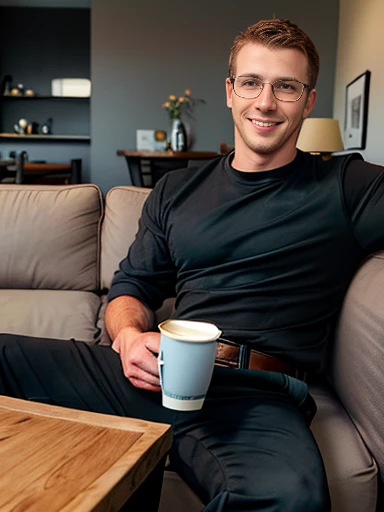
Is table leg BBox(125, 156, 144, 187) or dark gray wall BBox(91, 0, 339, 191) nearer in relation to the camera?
table leg BBox(125, 156, 144, 187)

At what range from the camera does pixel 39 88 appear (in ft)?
25.4

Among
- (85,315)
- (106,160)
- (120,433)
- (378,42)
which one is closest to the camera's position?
(120,433)

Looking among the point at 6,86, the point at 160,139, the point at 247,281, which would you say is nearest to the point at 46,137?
the point at 6,86

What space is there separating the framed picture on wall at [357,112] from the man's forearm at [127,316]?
135 inches

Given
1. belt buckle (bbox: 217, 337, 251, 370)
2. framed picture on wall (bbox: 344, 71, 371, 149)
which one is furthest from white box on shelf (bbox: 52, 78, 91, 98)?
belt buckle (bbox: 217, 337, 251, 370)

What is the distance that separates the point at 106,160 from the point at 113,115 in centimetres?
47

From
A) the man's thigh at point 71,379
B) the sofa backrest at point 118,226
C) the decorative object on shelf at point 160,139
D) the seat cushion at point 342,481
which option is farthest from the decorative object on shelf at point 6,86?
the seat cushion at point 342,481

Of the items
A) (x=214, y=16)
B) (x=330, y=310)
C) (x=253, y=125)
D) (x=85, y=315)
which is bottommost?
(x=85, y=315)

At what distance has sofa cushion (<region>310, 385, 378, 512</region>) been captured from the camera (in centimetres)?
111

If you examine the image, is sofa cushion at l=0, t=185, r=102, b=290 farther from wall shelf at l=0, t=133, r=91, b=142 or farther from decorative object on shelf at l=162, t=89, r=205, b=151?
wall shelf at l=0, t=133, r=91, b=142

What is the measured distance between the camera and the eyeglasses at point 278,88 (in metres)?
1.40

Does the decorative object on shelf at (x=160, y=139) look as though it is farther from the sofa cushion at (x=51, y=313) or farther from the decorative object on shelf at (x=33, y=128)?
the sofa cushion at (x=51, y=313)

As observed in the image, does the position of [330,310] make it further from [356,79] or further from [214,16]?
[214,16]

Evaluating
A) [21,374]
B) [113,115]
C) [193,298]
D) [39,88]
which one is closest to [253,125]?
[193,298]
